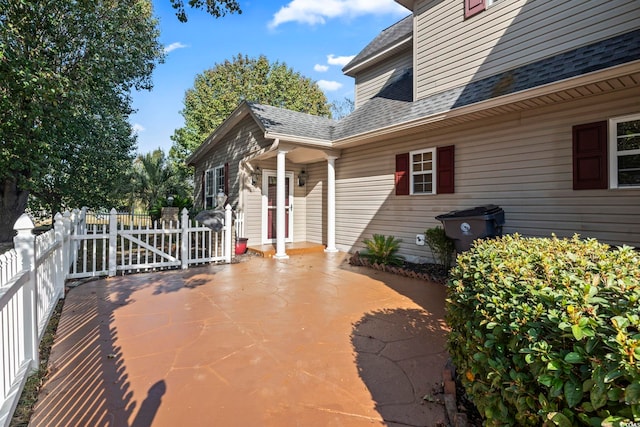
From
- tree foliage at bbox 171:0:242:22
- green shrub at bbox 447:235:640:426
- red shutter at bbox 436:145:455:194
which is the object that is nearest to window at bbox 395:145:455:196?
red shutter at bbox 436:145:455:194

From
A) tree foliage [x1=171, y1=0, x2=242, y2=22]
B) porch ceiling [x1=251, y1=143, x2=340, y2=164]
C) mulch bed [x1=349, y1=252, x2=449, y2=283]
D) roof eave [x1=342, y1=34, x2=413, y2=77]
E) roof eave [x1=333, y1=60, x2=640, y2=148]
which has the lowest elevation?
mulch bed [x1=349, y1=252, x2=449, y2=283]

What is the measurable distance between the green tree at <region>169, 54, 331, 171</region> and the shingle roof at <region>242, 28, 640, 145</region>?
1583 centimetres

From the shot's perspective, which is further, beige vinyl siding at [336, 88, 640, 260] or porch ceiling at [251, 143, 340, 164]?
porch ceiling at [251, 143, 340, 164]

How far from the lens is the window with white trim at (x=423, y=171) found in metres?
6.67

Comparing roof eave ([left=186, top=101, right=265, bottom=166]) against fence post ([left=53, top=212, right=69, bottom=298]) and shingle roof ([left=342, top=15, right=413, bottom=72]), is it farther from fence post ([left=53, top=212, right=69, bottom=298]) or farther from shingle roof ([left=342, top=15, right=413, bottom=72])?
fence post ([left=53, top=212, right=69, bottom=298])

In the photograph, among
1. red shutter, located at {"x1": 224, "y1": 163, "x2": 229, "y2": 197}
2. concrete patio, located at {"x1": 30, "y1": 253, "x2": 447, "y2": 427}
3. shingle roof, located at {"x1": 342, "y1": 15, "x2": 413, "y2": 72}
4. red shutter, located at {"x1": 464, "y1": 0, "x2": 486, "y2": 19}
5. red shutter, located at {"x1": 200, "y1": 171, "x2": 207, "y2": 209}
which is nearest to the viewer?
concrete patio, located at {"x1": 30, "y1": 253, "x2": 447, "y2": 427}

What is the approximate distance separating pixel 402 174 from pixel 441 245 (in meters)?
2.04

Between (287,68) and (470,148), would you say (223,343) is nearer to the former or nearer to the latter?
(470,148)

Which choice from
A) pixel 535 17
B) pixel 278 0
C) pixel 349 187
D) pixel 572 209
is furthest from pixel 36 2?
pixel 572 209

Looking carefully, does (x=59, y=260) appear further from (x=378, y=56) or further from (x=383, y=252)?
(x=378, y=56)

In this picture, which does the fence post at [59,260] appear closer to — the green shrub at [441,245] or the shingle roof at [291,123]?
the shingle roof at [291,123]

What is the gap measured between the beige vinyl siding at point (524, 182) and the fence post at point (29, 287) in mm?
6250

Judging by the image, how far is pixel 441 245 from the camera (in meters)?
5.89

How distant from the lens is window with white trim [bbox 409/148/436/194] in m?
6.67
